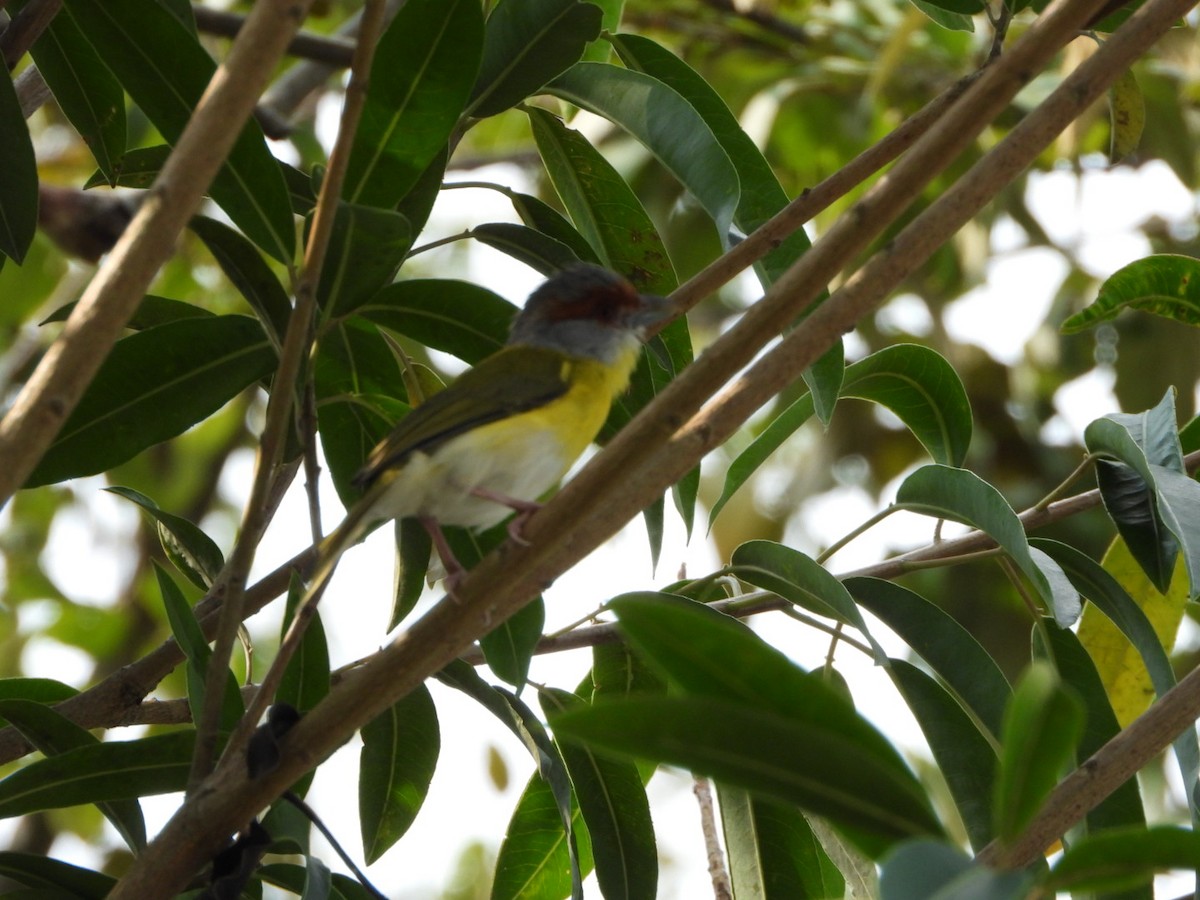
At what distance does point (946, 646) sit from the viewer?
2.38 metres

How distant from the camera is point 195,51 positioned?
207 centimetres

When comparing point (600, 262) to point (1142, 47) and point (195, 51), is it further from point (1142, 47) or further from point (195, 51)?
point (1142, 47)

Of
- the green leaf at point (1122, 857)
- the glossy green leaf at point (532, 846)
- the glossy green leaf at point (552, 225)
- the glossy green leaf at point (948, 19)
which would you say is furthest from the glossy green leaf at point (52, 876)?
the glossy green leaf at point (948, 19)

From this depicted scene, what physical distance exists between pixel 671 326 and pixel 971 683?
3.04 ft

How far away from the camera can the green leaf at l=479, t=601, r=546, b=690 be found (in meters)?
2.38

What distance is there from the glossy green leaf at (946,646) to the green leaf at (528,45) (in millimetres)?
1092

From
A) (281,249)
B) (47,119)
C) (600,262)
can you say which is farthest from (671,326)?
(47,119)

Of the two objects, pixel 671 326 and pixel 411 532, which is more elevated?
pixel 671 326

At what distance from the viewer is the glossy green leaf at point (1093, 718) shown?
7.58 feet

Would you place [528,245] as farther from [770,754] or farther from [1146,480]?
[770,754]

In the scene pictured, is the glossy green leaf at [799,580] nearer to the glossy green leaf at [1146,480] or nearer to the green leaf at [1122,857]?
the glossy green leaf at [1146,480]

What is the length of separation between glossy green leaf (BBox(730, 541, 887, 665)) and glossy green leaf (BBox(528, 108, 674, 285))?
0.72 metres

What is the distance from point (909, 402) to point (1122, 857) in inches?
69.9

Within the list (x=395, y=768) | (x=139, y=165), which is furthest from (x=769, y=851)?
(x=139, y=165)
